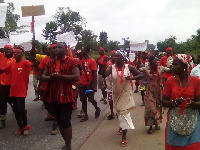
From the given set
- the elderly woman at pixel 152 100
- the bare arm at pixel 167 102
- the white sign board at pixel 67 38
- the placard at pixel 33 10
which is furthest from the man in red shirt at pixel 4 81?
the bare arm at pixel 167 102

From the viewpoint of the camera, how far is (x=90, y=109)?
810 cm

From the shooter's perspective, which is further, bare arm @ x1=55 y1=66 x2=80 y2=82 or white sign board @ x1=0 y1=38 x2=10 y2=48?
white sign board @ x1=0 y1=38 x2=10 y2=48

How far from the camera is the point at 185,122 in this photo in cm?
315

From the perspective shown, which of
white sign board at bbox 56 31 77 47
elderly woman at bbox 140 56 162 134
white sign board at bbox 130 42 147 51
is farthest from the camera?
white sign board at bbox 130 42 147 51

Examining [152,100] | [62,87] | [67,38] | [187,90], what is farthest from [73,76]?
[67,38]

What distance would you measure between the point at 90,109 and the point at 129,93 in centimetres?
312

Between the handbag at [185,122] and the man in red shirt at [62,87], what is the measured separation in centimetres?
167

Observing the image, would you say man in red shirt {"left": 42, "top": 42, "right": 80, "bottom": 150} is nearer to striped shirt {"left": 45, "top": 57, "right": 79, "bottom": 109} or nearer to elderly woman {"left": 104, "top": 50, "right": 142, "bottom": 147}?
striped shirt {"left": 45, "top": 57, "right": 79, "bottom": 109}

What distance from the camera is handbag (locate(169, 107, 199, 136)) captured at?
10.3ft

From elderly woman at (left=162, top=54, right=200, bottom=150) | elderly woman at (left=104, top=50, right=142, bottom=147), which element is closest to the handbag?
elderly woman at (left=162, top=54, right=200, bottom=150)

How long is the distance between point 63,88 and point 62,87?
0.02 meters

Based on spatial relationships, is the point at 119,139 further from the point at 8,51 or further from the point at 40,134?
the point at 8,51

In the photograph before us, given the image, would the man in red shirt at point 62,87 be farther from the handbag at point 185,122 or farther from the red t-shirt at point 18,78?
the handbag at point 185,122

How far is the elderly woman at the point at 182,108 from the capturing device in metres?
3.14
